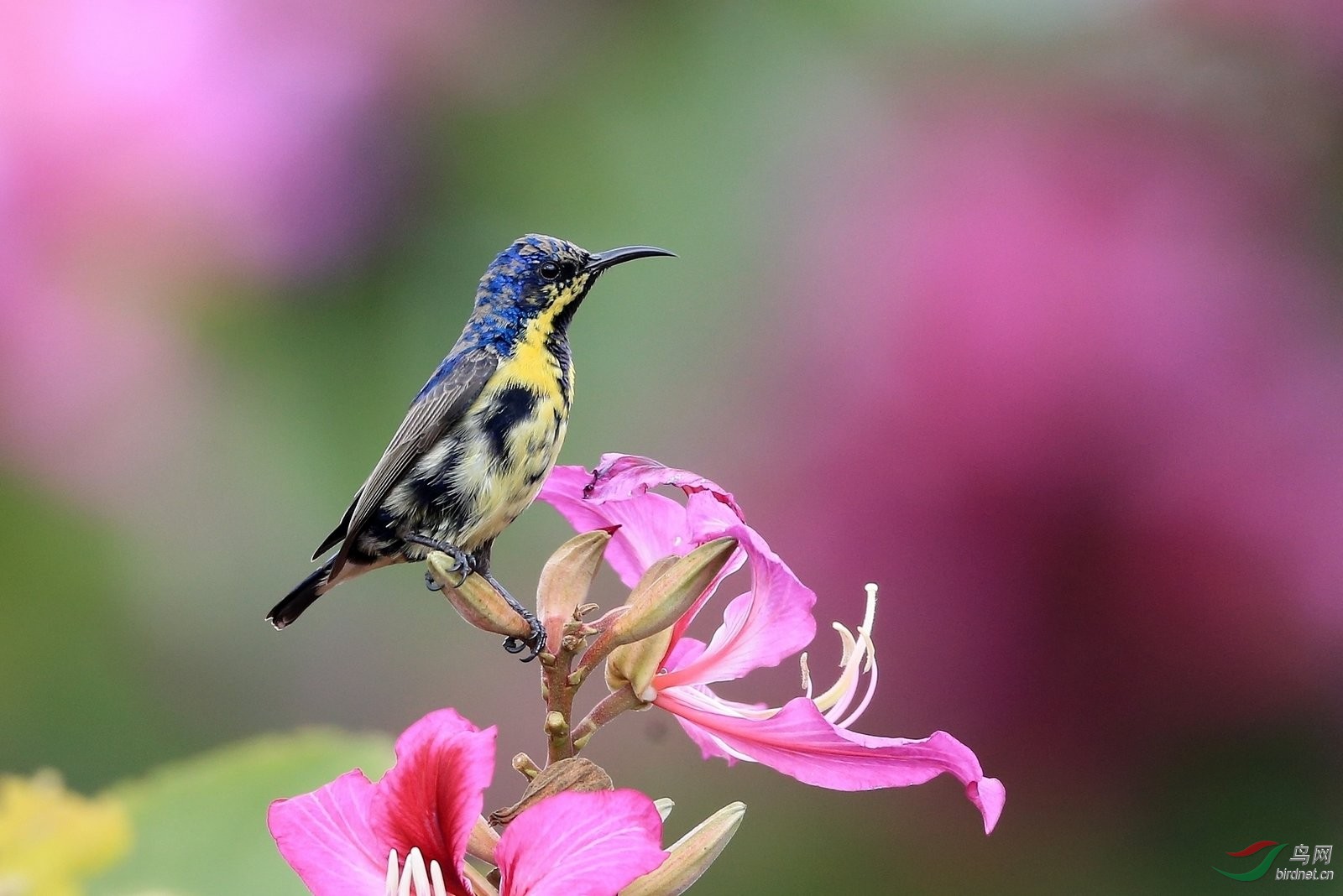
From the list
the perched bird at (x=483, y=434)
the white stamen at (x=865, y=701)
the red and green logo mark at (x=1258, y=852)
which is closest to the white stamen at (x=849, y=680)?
the white stamen at (x=865, y=701)

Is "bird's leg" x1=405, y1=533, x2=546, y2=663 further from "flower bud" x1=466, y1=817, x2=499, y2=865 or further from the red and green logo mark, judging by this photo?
the red and green logo mark

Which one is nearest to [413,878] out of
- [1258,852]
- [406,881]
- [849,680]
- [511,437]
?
[406,881]

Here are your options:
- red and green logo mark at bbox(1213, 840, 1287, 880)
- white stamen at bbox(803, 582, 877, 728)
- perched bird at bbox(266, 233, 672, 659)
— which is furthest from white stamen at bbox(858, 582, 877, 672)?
red and green logo mark at bbox(1213, 840, 1287, 880)

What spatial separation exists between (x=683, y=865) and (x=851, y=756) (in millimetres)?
37

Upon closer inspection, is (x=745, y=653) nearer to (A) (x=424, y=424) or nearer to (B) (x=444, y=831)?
(B) (x=444, y=831)

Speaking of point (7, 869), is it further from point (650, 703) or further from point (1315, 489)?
point (1315, 489)

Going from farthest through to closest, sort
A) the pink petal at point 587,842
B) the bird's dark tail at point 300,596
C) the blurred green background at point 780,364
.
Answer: the blurred green background at point 780,364
the bird's dark tail at point 300,596
the pink petal at point 587,842

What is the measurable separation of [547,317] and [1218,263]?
29cm

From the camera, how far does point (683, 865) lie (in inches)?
9.1

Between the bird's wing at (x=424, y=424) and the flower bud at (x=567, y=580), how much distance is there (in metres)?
0.14

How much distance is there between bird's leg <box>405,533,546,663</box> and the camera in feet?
0.85

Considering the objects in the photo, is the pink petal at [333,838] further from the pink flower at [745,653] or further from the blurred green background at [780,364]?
the blurred green background at [780,364]

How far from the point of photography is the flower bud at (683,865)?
228 mm

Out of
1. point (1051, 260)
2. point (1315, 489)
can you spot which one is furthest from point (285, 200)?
point (1315, 489)
